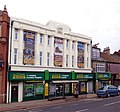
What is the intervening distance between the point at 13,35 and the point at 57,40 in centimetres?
822

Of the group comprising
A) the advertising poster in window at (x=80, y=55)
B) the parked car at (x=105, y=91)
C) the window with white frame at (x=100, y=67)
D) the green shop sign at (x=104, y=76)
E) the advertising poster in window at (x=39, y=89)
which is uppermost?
the advertising poster in window at (x=80, y=55)

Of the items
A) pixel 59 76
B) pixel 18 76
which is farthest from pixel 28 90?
pixel 59 76

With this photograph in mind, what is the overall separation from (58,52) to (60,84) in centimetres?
463

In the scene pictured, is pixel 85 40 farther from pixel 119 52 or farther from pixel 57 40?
pixel 119 52

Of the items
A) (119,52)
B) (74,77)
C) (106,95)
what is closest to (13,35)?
(74,77)

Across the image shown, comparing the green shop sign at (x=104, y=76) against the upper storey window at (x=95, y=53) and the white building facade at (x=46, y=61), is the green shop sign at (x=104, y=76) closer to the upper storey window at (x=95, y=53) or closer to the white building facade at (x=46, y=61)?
the white building facade at (x=46, y=61)

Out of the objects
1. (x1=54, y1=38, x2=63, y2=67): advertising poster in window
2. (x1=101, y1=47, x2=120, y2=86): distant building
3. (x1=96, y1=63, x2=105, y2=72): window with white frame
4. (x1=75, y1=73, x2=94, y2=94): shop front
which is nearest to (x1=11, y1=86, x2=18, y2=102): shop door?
(x1=54, y1=38, x2=63, y2=67): advertising poster in window

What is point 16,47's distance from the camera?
1227 inches

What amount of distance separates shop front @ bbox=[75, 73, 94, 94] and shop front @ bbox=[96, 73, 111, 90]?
1.70m

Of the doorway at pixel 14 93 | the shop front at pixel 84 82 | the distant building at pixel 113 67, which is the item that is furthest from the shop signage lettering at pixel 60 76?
the distant building at pixel 113 67

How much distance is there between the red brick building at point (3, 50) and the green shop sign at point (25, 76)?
953 mm

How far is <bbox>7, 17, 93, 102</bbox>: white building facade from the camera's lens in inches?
1214

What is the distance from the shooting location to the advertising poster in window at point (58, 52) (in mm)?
36688

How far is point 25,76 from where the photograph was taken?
31.4 m
